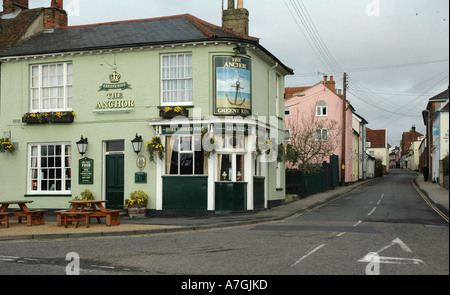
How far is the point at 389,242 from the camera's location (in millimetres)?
11055

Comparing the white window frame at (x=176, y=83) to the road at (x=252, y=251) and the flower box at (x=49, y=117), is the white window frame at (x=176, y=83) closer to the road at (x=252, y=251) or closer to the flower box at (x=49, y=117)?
the flower box at (x=49, y=117)

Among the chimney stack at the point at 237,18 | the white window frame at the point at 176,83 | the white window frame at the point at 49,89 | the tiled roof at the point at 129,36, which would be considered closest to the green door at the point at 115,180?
the white window frame at the point at 49,89

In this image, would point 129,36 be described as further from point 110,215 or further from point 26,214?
point 26,214

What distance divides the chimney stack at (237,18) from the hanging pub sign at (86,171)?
8751mm

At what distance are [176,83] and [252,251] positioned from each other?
10.3 meters

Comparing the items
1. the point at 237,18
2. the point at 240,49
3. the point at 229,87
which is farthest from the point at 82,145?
the point at 237,18

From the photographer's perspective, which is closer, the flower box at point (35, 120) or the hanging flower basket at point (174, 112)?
the hanging flower basket at point (174, 112)

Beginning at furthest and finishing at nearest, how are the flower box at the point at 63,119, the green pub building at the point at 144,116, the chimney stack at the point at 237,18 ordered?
the chimney stack at the point at 237,18, the flower box at the point at 63,119, the green pub building at the point at 144,116

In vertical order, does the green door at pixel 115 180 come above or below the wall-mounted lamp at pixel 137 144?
below

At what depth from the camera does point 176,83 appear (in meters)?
19.0

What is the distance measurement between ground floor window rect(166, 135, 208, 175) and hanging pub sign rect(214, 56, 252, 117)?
5.14 feet

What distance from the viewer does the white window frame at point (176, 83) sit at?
62.0ft
